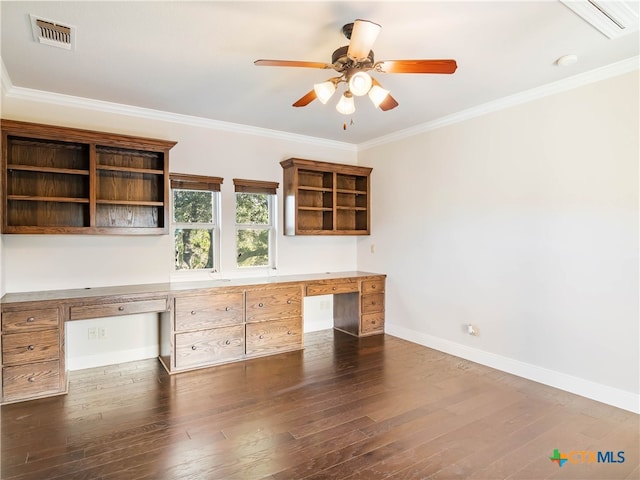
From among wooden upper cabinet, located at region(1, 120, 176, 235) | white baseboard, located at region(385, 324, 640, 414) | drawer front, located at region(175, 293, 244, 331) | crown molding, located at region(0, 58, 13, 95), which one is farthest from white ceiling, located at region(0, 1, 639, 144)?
white baseboard, located at region(385, 324, 640, 414)

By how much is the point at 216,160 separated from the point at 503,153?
313 centimetres

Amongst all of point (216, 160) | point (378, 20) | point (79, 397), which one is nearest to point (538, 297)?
point (378, 20)

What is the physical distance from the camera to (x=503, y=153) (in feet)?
12.0

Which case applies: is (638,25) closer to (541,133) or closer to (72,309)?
(541,133)

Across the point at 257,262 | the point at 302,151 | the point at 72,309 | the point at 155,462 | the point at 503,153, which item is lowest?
the point at 155,462

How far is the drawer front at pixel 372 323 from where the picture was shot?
15.9 ft

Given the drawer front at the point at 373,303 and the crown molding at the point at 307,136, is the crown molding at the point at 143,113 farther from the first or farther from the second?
the drawer front at the point at 373,303

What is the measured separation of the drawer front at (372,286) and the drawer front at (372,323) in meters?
0.31

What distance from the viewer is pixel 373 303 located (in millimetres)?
4922

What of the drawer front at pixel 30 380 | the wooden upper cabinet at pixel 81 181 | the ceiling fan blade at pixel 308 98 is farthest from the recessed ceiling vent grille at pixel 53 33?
the drawer front at pixel 30 380

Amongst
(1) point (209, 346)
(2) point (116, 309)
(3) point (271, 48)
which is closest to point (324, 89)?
(3) point (271, 48)

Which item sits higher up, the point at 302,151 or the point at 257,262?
the point at 302,151

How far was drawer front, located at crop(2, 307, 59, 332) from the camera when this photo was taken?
2912 millimetres

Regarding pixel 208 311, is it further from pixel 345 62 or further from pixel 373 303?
pixel 345 62
